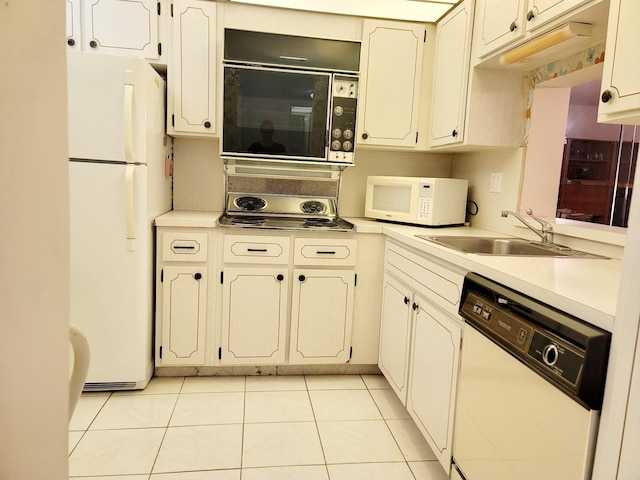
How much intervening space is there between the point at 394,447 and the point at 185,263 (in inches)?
54.6

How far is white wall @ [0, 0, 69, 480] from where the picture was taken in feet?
1.34

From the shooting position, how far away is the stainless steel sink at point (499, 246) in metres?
1.86

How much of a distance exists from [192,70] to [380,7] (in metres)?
1.14

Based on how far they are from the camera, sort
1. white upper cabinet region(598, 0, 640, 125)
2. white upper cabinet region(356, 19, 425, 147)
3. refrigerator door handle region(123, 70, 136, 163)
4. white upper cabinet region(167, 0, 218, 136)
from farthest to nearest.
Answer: white upper cabinet region(356, 19, 425, 147) → white upper cabinet region(167, 0, 218, 136) → refrigerator door handle region(123, 70, 136, 163) → white upper cabinet region(598, 0, 640, 125)

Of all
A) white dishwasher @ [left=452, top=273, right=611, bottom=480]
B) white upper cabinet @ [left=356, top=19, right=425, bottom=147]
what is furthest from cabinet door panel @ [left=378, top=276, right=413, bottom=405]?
white upper cabinet @ [left=356, top=19, right=425, bottom=147]

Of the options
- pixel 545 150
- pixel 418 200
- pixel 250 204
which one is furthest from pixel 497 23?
pixel 250 204

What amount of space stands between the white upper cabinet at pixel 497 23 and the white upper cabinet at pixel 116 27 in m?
1.71

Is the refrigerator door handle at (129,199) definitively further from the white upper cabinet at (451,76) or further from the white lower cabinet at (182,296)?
the white upper cabinet at (451,76)

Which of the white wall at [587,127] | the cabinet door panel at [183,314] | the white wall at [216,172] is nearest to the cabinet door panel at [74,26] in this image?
the white wall at [216,172]

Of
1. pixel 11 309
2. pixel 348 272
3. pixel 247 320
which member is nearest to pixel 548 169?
pixel 348 272

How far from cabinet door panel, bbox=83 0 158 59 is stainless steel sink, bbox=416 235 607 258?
185 cm

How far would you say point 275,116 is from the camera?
2.44 metres

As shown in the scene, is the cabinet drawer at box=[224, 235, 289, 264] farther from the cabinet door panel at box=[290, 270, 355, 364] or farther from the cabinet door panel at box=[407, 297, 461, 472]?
the cabinet door panel at box=[407, 297, 461, 472]

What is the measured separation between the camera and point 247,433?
77.1 inches
